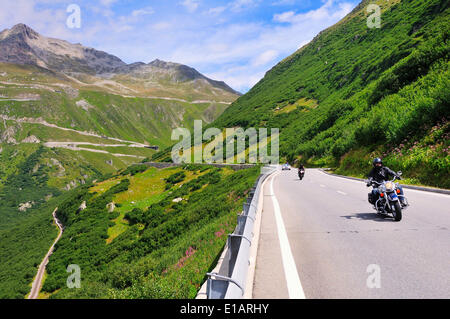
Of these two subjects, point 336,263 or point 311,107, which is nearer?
point 336,263

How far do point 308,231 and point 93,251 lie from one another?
104ft

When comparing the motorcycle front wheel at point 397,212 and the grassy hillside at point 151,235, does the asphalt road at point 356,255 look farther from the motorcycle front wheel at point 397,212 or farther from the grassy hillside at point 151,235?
the grassy hillside at point 151,235

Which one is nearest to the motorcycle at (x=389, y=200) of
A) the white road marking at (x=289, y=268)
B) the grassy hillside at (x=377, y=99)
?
the white road marking at (x=289, y=268)

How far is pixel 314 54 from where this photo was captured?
445 ft

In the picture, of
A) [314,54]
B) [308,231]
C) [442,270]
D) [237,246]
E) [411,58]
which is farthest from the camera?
[314,54]

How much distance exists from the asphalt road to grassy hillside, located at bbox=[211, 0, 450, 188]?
829cm

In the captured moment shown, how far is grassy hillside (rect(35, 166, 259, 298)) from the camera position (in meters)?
8.05

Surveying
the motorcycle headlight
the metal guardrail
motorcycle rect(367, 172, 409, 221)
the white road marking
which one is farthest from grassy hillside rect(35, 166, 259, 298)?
the motorcycle headlight

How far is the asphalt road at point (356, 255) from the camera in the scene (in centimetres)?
413

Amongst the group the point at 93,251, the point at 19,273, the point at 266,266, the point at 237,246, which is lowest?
the point at 19,273

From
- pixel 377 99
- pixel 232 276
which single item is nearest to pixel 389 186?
pixel 232 276

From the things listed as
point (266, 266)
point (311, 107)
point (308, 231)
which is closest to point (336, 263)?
point (266, 266)

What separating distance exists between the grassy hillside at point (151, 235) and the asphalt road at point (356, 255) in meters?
1.88

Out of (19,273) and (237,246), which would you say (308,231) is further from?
(19,273)
